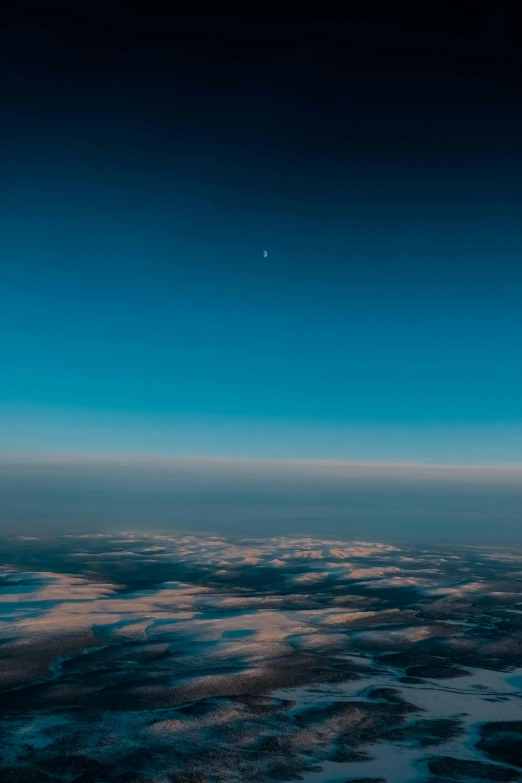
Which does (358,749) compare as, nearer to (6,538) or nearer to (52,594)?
(52,594)

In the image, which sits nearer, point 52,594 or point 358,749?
point 358,749

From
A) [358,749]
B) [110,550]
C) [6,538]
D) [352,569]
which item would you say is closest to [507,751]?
[358,749]

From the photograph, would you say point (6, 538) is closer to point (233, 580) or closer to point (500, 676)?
point (233, 580)

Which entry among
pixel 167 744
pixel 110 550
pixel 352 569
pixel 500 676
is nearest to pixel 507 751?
pixel 500 676

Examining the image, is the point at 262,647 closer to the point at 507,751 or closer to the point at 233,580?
the point at 507,751

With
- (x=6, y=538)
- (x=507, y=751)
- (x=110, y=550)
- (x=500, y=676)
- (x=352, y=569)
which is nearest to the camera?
(x=507, y=751)

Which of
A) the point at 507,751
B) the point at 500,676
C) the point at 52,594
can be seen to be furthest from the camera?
the point at 52,594

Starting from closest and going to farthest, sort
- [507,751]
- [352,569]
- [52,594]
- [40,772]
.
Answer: [40,772] → [507,751] → [52,594] → [352,569]

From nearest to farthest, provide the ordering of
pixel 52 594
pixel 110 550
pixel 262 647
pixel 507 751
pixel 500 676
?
pixel 507 751
pixel 500 676
pixel 262 647
pixel 52 594
pixel 110 550

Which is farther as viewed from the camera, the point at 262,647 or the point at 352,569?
the point at 352,569
